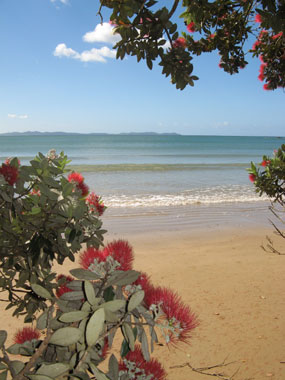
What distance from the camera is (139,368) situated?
85 centimetres

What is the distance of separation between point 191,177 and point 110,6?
584 inches

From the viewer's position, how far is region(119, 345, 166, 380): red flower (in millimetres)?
835

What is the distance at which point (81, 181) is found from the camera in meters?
1.31

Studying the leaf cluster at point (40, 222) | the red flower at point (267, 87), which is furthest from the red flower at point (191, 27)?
the leaf cluster at point (40, 222)

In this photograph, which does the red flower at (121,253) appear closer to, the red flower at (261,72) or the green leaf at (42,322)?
the green leaf at (42,322)

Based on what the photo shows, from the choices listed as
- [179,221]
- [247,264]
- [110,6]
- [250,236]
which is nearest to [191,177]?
[179,221]

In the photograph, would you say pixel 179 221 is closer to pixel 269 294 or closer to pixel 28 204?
pixel 269 294

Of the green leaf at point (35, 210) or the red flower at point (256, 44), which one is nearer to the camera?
the green leaf at point (35, 210)

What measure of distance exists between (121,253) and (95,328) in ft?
1.13

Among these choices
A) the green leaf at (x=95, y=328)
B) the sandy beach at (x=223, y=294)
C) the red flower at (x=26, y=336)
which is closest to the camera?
the green leaf at (x=95, y=328)

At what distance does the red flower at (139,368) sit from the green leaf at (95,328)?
36cm

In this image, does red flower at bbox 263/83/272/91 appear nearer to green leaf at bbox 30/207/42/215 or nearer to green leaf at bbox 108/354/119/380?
green leaf at bbox 30/207/42/215

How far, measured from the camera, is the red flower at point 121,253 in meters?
0.88

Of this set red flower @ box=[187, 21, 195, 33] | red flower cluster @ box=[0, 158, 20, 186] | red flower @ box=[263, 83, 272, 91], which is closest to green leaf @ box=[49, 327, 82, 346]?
red flower cluster @ box=[0, 158, 20, 186]
